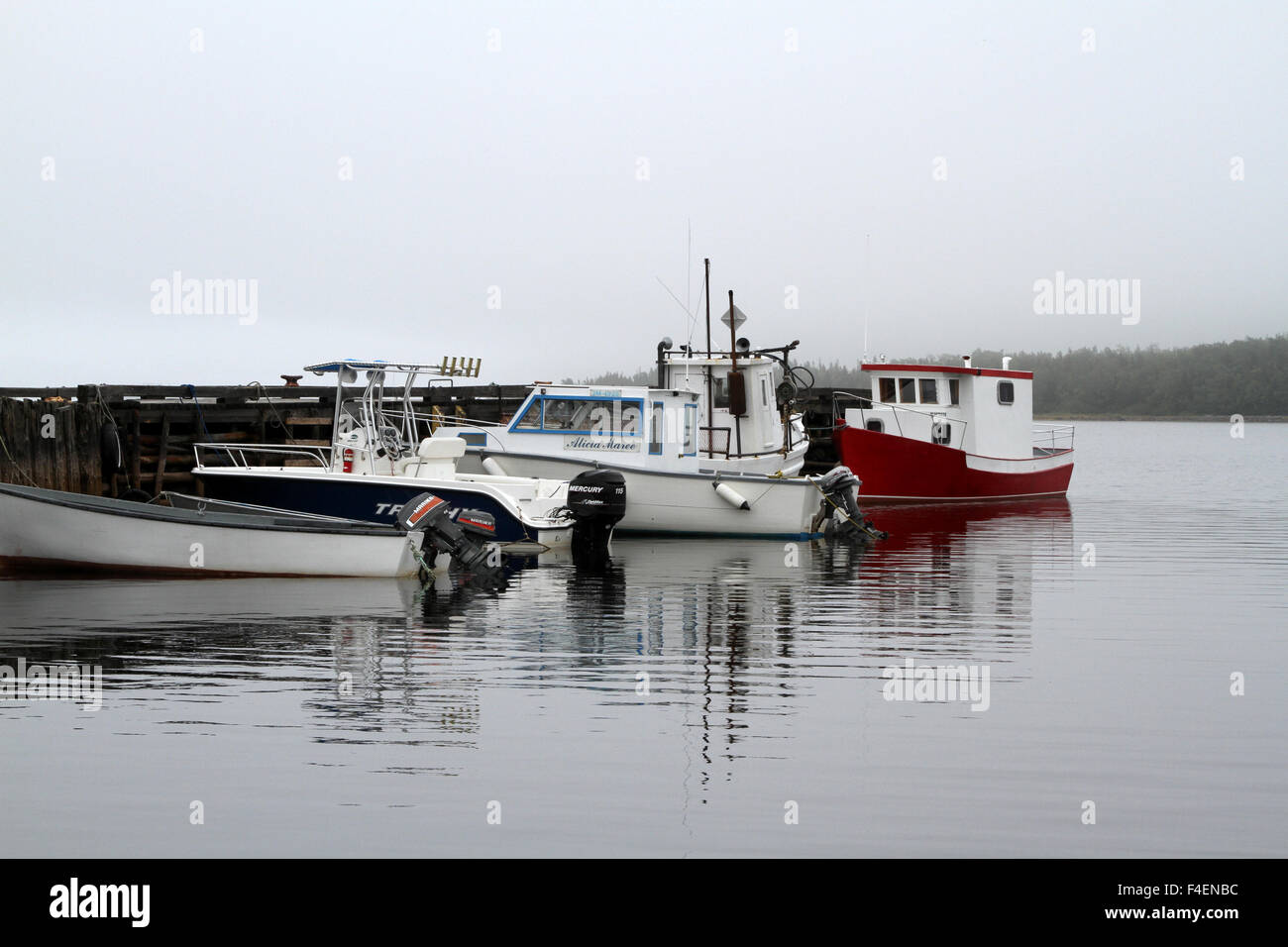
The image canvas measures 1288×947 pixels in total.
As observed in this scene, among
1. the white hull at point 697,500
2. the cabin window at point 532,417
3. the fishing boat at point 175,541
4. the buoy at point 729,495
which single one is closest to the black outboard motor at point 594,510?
the white hull at point 697,500

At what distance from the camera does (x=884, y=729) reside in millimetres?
9031

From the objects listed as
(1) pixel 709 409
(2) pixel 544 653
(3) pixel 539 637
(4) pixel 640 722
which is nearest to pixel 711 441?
(1) pixel 709 409

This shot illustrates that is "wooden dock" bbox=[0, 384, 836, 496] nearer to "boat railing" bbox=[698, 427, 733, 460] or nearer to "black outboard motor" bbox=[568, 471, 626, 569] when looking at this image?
"black outboard motor" bbox=[568, 471, 626, 569]

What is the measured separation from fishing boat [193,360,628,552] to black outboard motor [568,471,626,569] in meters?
0.07

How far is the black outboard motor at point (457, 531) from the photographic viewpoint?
16703mm

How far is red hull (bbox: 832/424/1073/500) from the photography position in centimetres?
3166

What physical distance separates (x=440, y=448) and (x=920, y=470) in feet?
54.5

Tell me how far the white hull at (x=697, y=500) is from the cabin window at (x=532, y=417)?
2.79 feet

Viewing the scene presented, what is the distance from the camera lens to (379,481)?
61.3 ft

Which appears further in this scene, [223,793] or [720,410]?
[720,410]

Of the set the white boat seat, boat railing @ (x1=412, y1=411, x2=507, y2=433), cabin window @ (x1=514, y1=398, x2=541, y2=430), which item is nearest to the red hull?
boat railing @ (x1=412, y1=411, x2=507, y2=433)

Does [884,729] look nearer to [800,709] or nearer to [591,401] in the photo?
[800,709]
